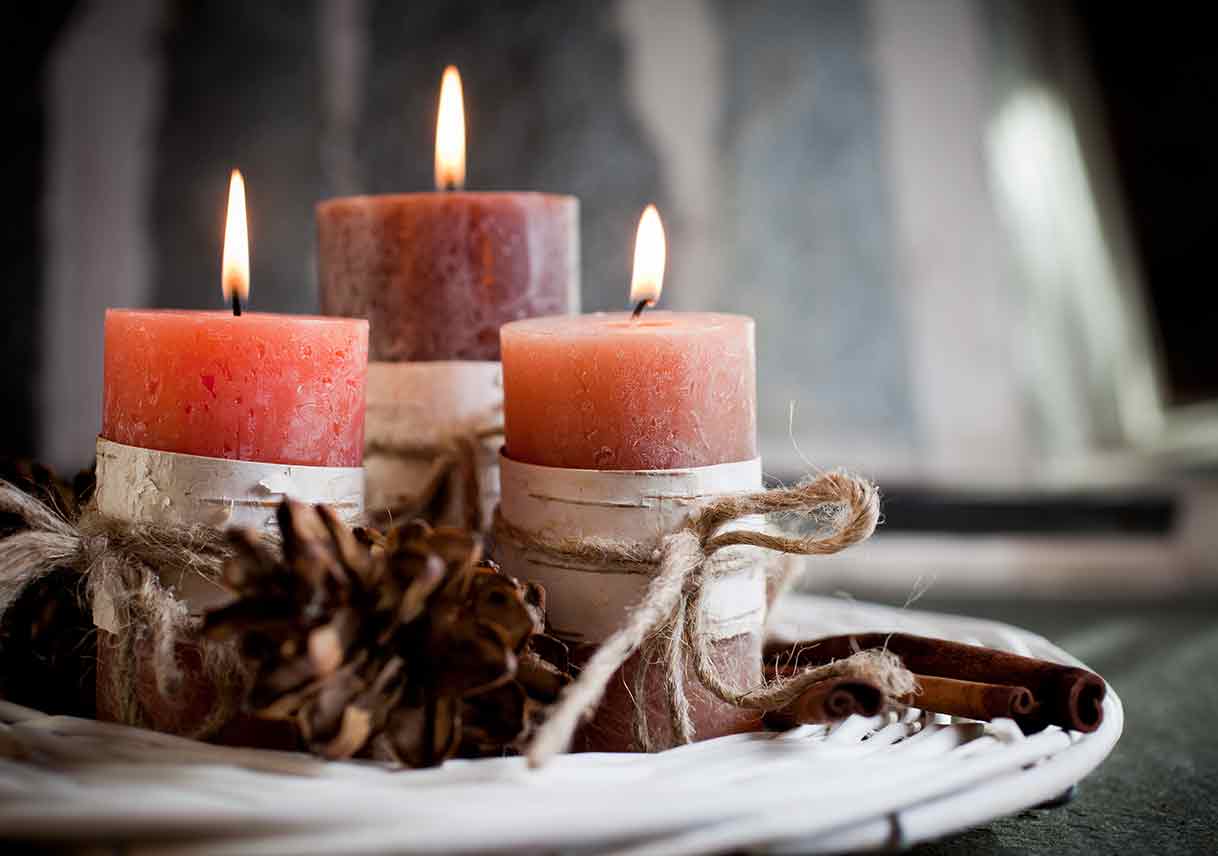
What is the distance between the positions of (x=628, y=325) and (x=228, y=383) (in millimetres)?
180

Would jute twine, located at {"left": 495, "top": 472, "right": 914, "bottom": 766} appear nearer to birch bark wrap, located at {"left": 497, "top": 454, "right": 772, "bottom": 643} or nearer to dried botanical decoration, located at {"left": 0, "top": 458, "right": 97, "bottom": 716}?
birch bark wrap, located at {"left": 497, "top": 454, "right": 772, "bottom": 643}

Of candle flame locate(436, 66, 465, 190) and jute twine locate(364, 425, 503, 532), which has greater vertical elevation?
candle flame locate(436, 66, 465, 190)

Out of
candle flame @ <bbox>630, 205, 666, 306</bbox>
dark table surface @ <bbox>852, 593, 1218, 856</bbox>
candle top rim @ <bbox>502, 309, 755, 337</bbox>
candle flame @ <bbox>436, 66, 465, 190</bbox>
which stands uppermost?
candle flame @ <bbox>436, 66, 465, 190</bbox>

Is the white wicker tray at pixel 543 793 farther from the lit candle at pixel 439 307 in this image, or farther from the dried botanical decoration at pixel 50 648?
the lit candle at pixel 439 307

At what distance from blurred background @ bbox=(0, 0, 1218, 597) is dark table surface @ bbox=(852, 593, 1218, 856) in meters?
0.19

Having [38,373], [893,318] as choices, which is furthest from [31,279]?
[893,318]

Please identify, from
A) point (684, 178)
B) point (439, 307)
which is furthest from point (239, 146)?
point (439, 307)

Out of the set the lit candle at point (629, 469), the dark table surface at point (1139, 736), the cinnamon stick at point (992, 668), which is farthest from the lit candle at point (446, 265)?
the dark table surface at point (1139, 736)

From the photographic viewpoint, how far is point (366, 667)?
45cm

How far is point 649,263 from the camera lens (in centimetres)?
59

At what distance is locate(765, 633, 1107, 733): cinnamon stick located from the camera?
53cm

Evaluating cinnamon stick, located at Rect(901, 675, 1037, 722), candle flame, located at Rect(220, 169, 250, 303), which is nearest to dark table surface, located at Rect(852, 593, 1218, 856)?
cinnamon stick, located at Rect(901, 675, 1037, 722)

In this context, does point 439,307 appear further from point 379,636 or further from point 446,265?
point 379,636

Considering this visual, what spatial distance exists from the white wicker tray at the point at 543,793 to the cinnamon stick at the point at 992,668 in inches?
0.5
